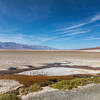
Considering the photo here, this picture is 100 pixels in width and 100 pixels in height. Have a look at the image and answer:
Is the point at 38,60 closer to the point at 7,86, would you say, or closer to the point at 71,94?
the point at 7,86

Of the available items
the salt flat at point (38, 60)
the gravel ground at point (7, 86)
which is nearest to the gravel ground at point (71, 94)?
the gravel ground at point (7, 86)

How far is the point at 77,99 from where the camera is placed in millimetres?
8852

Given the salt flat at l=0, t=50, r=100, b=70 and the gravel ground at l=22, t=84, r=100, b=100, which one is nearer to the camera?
the gravel ground at l=22, t=84, r=100, b=100

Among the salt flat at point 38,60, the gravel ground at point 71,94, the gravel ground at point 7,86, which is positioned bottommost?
the gravel ground at point 71,94

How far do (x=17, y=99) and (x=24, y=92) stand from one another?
3.39ft

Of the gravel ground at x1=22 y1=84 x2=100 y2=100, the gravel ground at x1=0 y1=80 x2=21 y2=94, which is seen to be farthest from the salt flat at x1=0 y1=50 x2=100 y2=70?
the gravel ground at x1=22 y1=84 x2=100 y2=100

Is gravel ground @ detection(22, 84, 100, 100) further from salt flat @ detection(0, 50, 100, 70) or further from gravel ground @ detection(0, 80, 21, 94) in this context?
salt flat @ detection(0, 50, 100, 70)

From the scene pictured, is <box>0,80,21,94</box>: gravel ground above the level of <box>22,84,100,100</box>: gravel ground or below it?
above

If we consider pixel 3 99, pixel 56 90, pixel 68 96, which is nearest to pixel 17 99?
pixel 3 99

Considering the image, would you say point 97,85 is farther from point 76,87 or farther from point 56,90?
point 56,90

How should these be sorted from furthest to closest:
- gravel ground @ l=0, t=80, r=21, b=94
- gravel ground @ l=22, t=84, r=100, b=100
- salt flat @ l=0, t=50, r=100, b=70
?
salt flat @ l=0, t=50, r=100, b=70, gravel ground @ l=0, t=80, r=21, b=94, gravel ground @ l=22, t=84, r=100, b=100

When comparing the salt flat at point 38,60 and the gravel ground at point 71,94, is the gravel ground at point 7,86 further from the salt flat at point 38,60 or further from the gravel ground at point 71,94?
the salt flat at point 38,60

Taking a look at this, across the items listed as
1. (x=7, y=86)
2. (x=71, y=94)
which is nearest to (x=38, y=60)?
(x=7, y=86)

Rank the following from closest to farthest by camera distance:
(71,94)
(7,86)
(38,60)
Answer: (71,94)
(7,86)
(38,60)
